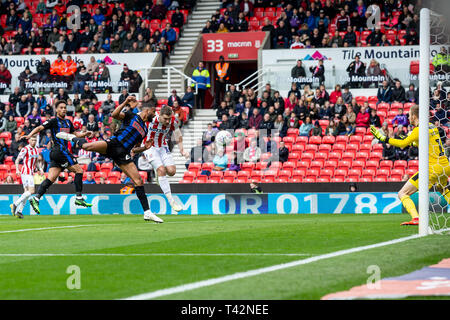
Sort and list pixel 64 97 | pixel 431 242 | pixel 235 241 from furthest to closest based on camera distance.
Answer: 1. pixel 64 97
2. pixel 235 241
3. pixel 431 242

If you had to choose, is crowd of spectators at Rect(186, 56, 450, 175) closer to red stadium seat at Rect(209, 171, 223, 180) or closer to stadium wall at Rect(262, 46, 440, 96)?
red stadium seat at Rect(209, 171, 223, 180)

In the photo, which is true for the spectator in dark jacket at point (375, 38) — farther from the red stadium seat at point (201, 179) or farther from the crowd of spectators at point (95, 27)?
the crowd of spectators at point (95, 27)

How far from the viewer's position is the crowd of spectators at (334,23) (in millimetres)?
30547

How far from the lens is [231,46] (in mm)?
34844

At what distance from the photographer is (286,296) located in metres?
6.15

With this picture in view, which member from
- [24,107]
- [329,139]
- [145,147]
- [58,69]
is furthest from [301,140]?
[24,107]

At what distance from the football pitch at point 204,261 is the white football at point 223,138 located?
566 inches

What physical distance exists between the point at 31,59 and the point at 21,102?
9.33 ft

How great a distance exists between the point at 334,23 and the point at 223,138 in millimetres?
8171

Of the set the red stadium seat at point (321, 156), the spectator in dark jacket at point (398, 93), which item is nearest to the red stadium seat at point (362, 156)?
the red stadium seat at point (321, 156)

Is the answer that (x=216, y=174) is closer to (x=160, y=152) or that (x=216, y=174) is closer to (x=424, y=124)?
(x=160, y=152)

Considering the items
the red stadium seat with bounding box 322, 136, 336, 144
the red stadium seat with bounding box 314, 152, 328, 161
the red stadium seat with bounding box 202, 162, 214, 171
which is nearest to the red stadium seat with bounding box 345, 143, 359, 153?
the red stadium seat with bounding box 322, 136, 336, 144

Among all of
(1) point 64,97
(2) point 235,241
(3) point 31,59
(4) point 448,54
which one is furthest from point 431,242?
(3) point 31,59
